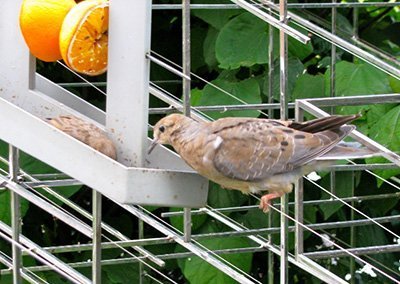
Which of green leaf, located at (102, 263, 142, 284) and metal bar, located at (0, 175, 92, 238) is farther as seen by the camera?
green leaf, located at (102, 263, 142, 284)

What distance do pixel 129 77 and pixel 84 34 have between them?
0.12 metres

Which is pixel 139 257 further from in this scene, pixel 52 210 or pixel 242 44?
pixel 52 210

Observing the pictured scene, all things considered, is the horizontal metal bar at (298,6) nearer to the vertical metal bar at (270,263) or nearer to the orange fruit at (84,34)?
the vertical metal bar at (270,263)

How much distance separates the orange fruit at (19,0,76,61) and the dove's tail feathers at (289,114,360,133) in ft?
1.58

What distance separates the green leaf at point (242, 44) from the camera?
366cm

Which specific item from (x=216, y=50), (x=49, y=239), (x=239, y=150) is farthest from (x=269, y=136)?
(x=49, y=239)

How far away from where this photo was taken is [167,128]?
245 cm

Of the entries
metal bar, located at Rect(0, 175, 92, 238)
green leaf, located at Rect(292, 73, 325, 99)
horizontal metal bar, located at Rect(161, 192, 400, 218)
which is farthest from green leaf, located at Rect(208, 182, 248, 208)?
metal bar, located at Rect(0, 175, 92, 238)

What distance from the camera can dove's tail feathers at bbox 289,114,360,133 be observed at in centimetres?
240

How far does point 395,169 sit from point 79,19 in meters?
1.29

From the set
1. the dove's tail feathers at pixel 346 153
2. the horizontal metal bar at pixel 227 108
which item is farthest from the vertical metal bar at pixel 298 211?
the horizontal metal bar at pixel 227 108

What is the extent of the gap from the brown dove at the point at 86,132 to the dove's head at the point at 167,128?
106mm

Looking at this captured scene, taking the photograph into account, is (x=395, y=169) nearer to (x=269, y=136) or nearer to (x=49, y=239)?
(x=269, y=136)

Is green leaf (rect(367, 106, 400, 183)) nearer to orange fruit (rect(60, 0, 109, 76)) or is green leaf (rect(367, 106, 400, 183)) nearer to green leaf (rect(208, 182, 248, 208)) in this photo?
green leaf (rect(208, 182, 248, 208))
